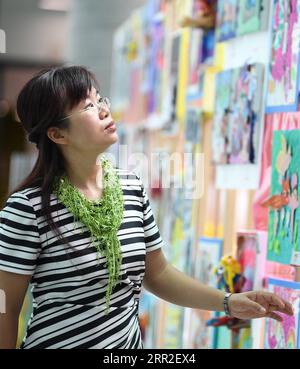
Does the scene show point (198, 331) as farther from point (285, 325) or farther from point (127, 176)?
point (127, 176)

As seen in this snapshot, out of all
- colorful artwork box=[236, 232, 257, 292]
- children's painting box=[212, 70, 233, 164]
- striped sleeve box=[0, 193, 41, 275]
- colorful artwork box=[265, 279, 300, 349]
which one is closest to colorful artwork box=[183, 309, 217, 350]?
colorful artwork box=[236, 232, 257, 292]

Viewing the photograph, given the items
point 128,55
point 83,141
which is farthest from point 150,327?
point 83,141

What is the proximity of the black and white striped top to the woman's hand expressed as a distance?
7.9 inches

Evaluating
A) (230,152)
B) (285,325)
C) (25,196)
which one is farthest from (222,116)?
(25,196)

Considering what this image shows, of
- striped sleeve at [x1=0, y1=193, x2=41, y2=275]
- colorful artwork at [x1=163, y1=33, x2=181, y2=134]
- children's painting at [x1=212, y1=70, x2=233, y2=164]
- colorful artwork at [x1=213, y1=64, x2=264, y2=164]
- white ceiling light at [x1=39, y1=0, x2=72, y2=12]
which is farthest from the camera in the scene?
white ceiling light at [x1=39, y1=0, x2=72, y2=12]

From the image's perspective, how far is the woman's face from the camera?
1.39 metres

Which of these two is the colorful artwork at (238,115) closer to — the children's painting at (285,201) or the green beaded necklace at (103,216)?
the children's painting at (285,201)

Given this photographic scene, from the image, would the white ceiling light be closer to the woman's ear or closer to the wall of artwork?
the wall of artwork

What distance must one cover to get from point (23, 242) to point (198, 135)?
3.88 ft

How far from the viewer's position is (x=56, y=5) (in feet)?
15.7

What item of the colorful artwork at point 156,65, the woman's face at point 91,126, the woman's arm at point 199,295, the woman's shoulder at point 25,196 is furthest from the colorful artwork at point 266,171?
the colorful artwork at point 156,65

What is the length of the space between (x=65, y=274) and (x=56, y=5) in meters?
3.71

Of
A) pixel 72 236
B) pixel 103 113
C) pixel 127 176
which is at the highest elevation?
pixel 103 113

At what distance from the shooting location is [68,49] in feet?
14.5
